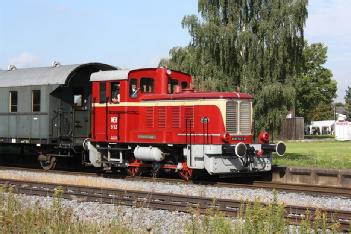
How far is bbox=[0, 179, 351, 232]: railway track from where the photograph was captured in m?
10.0

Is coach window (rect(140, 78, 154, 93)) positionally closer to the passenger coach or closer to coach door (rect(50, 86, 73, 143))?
the passenger coach

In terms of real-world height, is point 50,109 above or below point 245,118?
above

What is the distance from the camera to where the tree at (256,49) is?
87.4 feet

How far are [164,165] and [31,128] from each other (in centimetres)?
634

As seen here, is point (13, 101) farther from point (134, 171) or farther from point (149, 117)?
point (149, 117)

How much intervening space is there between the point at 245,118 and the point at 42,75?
842 centimetres

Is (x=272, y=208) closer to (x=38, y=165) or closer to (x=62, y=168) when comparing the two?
(x=62, y=168)

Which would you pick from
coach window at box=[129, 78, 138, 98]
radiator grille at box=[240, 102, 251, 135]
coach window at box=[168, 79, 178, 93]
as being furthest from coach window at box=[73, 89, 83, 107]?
radiator grille at box=[240, 102, 251, 135]

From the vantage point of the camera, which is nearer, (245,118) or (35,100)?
(245,118)

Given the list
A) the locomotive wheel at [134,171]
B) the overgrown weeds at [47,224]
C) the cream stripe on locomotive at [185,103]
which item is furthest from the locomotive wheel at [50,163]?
the overgrown weeds at [47,224]

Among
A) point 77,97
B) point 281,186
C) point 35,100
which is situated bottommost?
point 281,186

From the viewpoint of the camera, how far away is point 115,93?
695 inches

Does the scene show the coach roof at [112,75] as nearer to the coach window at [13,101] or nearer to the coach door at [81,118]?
the coach door at [81,118]

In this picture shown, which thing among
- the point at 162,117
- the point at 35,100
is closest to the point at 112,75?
the point at 162,117
